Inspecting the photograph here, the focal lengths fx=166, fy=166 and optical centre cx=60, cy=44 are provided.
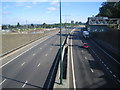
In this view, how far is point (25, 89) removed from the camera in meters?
18.7

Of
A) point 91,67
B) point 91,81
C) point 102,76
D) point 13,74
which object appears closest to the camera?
point 91,81

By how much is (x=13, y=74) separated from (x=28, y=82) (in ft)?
15.0

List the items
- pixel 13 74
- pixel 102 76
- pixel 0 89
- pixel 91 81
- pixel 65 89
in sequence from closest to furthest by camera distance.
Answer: pixel 65 89
pixel 0 89
pixel 91 81
pixel 102 76
pixel 13 74

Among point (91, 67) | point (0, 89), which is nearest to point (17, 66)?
point (0, 89)

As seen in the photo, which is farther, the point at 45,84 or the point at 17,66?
the point at 17,66

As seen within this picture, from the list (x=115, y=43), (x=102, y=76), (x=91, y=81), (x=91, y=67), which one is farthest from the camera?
(x=115, y=43)

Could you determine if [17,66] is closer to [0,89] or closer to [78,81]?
[0,89]

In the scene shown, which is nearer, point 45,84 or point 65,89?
point 65,89

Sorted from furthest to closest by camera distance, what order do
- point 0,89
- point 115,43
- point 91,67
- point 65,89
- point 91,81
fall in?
point 115,43, point 91,67, point 91,81, point 0,89, point 65,89

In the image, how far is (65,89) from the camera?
17.6m

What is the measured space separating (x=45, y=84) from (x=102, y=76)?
7890 millimetres

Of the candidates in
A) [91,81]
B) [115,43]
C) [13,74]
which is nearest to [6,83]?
[13,74]

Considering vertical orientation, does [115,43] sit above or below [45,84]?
above

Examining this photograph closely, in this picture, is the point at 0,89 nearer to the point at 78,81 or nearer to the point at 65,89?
the point at 65,89
